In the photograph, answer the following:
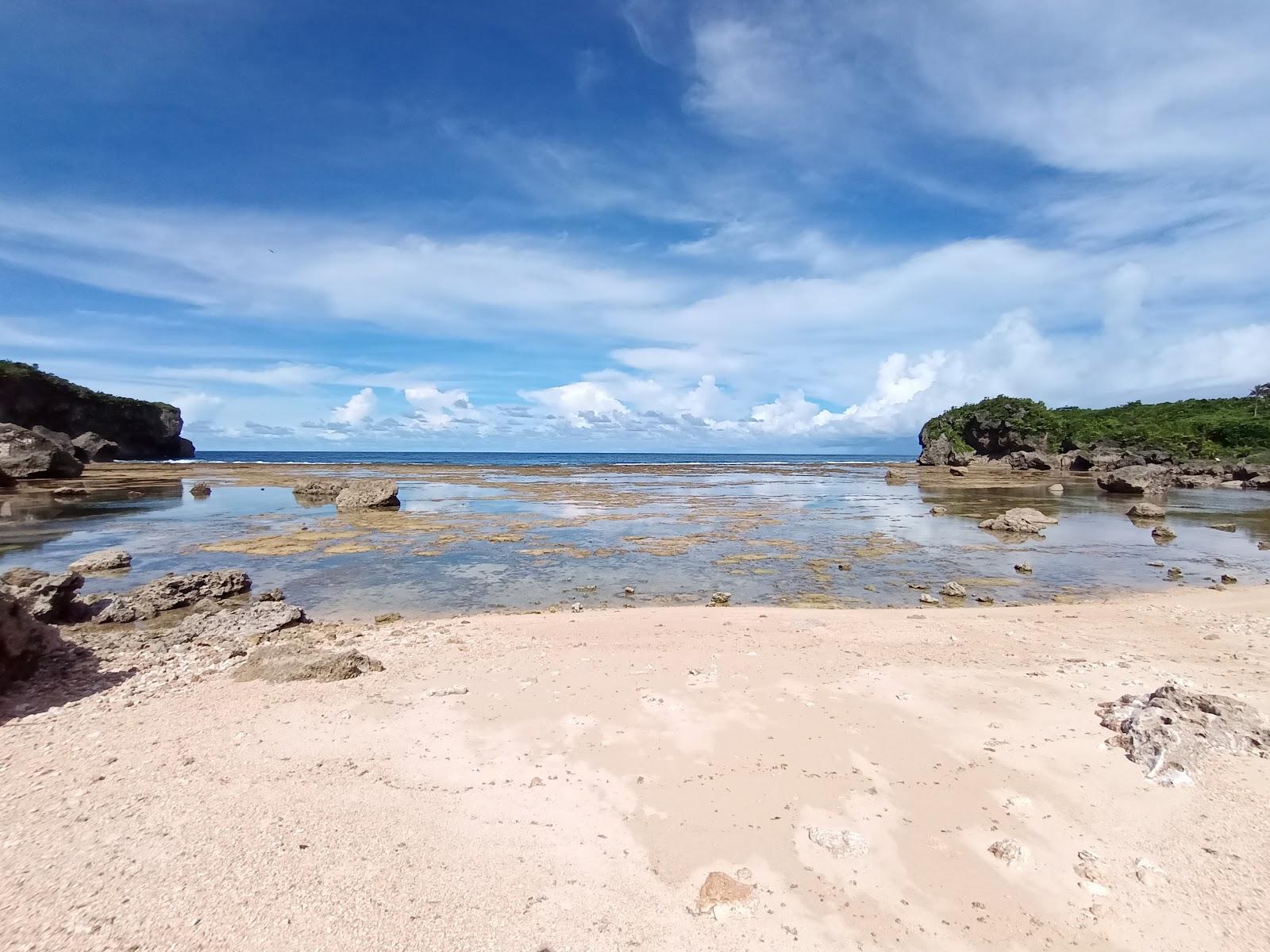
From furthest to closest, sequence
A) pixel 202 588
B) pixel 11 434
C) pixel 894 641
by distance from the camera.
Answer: pixel 11 434 → pixel 202 588 → pixel 894 641

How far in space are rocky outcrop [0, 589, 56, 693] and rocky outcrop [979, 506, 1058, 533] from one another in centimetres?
3247

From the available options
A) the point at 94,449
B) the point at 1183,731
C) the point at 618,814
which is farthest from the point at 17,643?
the point at 94,449

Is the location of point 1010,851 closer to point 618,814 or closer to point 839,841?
point 839,841

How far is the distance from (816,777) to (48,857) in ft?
22.6

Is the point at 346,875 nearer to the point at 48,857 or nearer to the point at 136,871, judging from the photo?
the point at 136,871

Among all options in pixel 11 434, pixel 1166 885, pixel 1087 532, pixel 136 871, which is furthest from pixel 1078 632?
pixel 11 434

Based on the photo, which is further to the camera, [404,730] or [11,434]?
[11,434]

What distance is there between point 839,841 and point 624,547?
1914 centimetres

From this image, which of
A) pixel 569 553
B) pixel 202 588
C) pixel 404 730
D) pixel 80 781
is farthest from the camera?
pixel 569 553

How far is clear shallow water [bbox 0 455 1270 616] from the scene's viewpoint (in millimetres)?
17328

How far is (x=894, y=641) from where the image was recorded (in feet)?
37.8

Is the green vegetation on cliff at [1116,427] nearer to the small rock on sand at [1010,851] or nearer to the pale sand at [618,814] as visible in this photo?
the pale sand at [618,814]

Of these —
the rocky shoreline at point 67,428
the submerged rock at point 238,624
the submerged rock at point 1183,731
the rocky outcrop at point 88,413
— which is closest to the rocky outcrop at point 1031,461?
the submerged rock at point 1183,731

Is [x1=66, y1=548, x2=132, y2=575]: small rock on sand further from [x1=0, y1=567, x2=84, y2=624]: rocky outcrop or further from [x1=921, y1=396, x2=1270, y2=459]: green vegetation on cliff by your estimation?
[x1=921, y1=396, x2=1270, y2=459]: green vegetation on cliff
